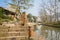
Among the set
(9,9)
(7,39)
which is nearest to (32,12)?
(9,9)

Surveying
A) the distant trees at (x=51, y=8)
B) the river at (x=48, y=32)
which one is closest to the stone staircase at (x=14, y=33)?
the river at (x=48, y=32)

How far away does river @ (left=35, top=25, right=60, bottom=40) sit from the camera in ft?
8.78

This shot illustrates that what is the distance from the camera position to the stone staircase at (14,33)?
2504 millimetres

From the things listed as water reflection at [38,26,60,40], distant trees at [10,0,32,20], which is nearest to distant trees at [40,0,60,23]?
water reflection at [38,26,60,40]

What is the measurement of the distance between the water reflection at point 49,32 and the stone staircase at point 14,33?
0.28 metres

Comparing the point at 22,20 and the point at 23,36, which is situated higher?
the point at 22,20

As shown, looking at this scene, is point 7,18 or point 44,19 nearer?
point 7,18

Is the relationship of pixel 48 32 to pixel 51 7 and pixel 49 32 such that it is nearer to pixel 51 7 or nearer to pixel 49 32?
pixel 49 32

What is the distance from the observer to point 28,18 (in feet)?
8.67

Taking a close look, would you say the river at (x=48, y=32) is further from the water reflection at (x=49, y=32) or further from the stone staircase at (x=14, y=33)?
the stone staircase at (x=14, y=33)

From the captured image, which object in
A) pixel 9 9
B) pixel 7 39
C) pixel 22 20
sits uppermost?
pixel 9 9

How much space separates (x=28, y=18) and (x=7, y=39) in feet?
1.68

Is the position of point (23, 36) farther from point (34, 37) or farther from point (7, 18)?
point (7, 18)

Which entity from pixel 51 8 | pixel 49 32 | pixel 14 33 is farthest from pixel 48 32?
pixel 14 33
